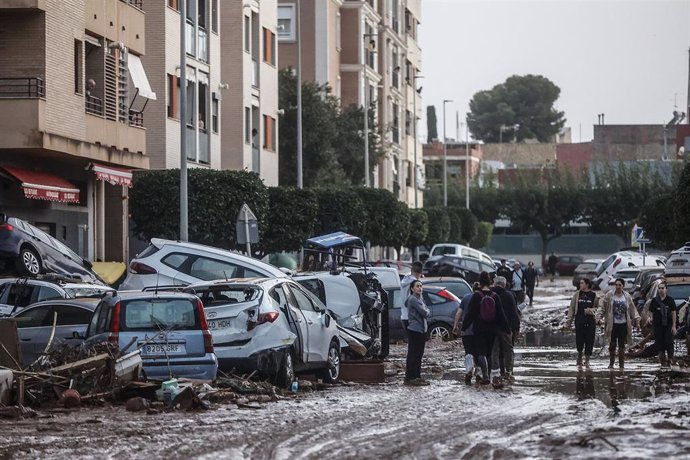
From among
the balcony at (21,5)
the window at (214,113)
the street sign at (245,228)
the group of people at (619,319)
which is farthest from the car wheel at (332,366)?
the window at (214,113)

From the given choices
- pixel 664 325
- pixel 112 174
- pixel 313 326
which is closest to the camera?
pixel 313 326

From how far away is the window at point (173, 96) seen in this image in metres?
44.5

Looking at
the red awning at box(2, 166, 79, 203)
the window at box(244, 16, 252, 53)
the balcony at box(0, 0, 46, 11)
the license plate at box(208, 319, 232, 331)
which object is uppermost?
the window at box(244, 16, 252, 53)

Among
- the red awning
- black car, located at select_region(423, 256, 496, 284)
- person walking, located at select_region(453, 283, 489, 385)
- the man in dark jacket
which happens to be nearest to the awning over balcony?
the red awning

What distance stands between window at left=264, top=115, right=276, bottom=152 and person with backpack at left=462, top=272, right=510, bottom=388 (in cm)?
3418

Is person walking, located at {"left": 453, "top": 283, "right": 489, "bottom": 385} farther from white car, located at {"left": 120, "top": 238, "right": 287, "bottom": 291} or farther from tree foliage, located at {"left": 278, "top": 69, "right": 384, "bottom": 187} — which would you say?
tree foliage, located at {"left": 278, "top": 69, "right": 384, "bottom": 187}

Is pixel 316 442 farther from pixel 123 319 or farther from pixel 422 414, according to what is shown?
pixel 123 319

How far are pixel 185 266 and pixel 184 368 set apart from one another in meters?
8.96

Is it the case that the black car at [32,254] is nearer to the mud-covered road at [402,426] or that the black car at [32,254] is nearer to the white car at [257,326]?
the mud-covered road at [402,426]

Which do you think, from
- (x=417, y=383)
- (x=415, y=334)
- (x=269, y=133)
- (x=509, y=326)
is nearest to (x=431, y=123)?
(x=269, y=133)

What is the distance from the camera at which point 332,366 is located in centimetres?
2264

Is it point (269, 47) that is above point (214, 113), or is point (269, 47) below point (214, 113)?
above

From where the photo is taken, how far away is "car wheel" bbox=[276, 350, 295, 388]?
66.7 ft

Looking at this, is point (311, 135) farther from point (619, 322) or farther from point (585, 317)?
point (619, 322)
